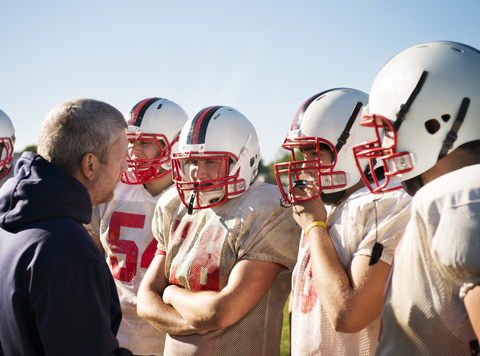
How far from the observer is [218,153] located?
2.92 m

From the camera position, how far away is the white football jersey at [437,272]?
112 centimetres

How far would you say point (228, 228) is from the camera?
2.61m

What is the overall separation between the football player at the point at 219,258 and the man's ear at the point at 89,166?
880mm

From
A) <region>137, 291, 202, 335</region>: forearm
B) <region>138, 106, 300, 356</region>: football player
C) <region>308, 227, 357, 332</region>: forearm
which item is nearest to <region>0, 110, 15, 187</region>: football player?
<region>138, 106, 300, 356</region>: football player

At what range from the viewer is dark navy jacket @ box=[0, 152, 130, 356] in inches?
60.1

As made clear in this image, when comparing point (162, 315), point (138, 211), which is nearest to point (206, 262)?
point (162, 315)

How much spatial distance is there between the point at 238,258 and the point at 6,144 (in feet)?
11.7

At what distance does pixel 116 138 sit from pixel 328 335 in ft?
4.48

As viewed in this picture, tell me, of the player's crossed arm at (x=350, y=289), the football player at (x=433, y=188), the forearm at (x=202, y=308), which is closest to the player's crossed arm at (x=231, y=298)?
the forearm at (x=202, y=308)

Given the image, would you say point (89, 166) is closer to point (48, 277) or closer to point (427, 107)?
point (48, 277)

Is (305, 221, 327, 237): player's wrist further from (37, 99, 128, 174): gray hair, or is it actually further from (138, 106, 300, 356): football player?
(37, 99, 128, 174): gray hair

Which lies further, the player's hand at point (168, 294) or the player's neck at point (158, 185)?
the player's neck at point (158, 185)

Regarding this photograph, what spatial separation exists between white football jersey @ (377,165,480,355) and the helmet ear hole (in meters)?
0.58

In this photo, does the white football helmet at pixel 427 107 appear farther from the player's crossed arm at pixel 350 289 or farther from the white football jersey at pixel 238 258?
the white football jersey at pixel 238 258
